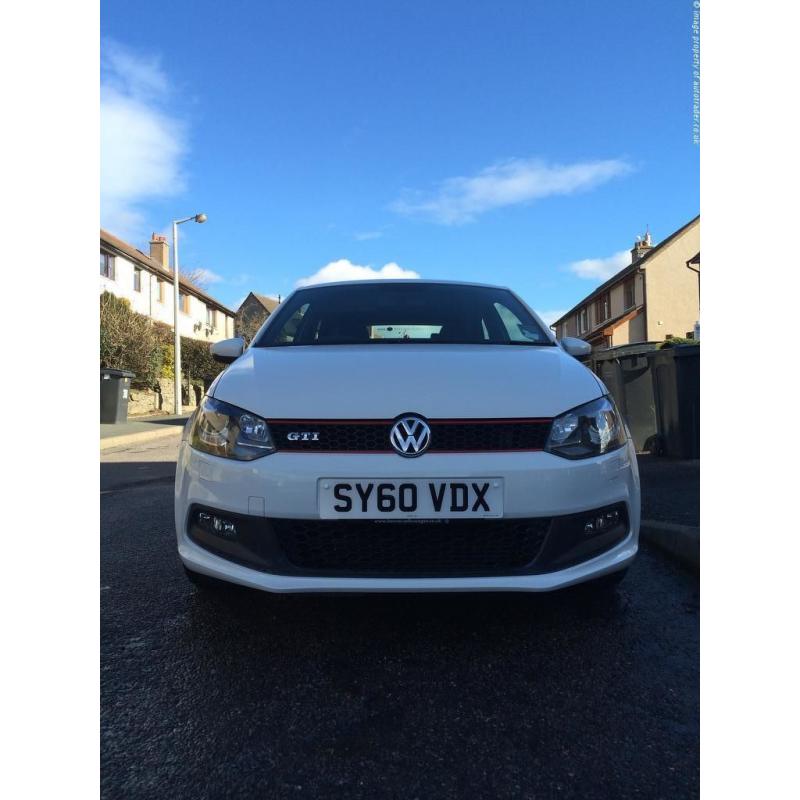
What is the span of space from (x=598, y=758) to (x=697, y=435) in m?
4.48

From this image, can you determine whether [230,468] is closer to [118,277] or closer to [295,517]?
[295,517]

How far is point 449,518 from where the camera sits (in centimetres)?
182

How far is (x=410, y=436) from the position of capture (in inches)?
73.8

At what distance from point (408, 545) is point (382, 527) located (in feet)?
0.34

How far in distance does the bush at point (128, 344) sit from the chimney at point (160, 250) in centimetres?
1751

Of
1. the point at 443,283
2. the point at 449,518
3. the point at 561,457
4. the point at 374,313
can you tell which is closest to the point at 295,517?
the point at 449,518

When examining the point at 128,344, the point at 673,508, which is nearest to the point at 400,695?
the point at 673,508

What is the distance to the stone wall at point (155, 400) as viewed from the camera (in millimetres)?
17875

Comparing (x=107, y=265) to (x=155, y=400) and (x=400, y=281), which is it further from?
(x=400, y=281)

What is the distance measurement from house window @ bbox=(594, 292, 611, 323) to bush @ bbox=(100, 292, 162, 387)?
85.6ft

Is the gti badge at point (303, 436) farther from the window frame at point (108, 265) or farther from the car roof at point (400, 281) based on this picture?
the window frame at point (108, 265)

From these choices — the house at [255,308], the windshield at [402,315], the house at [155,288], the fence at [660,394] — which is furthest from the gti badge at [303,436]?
the house at [255,308]

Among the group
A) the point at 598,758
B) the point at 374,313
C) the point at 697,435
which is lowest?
the point at 598,758

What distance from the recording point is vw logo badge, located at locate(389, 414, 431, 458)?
1856 millimetres
